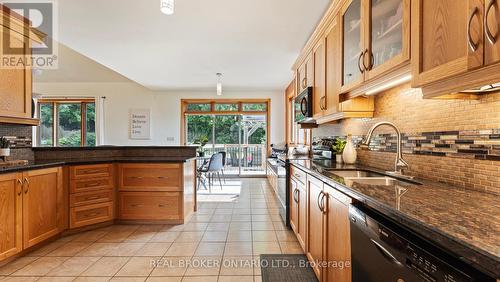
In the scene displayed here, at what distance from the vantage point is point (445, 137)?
139 centimetres

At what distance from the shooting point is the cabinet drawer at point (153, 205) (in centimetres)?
321

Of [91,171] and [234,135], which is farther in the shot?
[234,135]

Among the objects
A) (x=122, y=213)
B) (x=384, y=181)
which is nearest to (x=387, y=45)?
(x=384, y=181)

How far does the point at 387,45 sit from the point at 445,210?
3.36 feet

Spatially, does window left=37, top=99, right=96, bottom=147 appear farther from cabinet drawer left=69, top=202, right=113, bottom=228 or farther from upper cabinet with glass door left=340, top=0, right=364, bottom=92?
upper cabinet with glass door left=340, top=0, right=364, bottom=92

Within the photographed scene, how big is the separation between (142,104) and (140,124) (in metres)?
0.57

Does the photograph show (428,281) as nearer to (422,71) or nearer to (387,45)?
(422,71)

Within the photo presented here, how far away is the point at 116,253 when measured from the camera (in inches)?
96.7

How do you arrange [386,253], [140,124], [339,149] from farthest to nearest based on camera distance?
1. [140,124]
2. [339,149]
3. [386,253]

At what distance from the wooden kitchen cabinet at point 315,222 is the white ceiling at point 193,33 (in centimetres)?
186

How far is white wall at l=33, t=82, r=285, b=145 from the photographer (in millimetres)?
6949

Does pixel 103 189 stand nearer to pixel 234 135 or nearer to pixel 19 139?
pixel 19 139

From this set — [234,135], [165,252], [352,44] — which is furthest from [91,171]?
[234,135]

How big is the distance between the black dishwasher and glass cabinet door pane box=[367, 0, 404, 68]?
932 mm
